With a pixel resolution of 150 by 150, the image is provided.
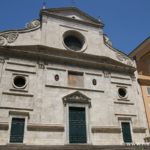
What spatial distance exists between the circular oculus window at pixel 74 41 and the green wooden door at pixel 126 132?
6898 mm

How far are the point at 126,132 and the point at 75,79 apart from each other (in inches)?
212

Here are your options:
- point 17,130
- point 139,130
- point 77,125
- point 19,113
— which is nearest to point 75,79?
point 77,125

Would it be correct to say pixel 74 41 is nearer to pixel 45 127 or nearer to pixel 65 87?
pixel 65 87

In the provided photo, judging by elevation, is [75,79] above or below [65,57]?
below

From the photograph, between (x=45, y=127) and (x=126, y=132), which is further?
(x=126, y=132)

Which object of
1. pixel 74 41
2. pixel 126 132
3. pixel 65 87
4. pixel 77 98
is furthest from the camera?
pixel 74 41

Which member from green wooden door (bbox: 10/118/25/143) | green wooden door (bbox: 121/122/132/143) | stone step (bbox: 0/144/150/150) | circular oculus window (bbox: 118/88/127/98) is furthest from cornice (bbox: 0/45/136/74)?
stone step (bbox: 0/144/150/150)

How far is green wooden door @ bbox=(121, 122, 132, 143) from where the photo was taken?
55.3ft

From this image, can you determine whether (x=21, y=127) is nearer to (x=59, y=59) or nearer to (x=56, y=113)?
(x=56, y=113)

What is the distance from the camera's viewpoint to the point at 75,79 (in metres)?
17.8

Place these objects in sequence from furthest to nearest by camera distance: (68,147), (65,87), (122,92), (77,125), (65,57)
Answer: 1. (122,92)
2. (65,57)
3. (65,87)
4. (77,125)
5. (68,147)

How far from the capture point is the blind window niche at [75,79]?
690 inches

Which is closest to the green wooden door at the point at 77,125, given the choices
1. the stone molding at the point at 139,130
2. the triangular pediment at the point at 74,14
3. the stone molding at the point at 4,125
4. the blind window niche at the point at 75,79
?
the blind window niche at the point at 75,79

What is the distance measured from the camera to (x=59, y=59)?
17797mm
